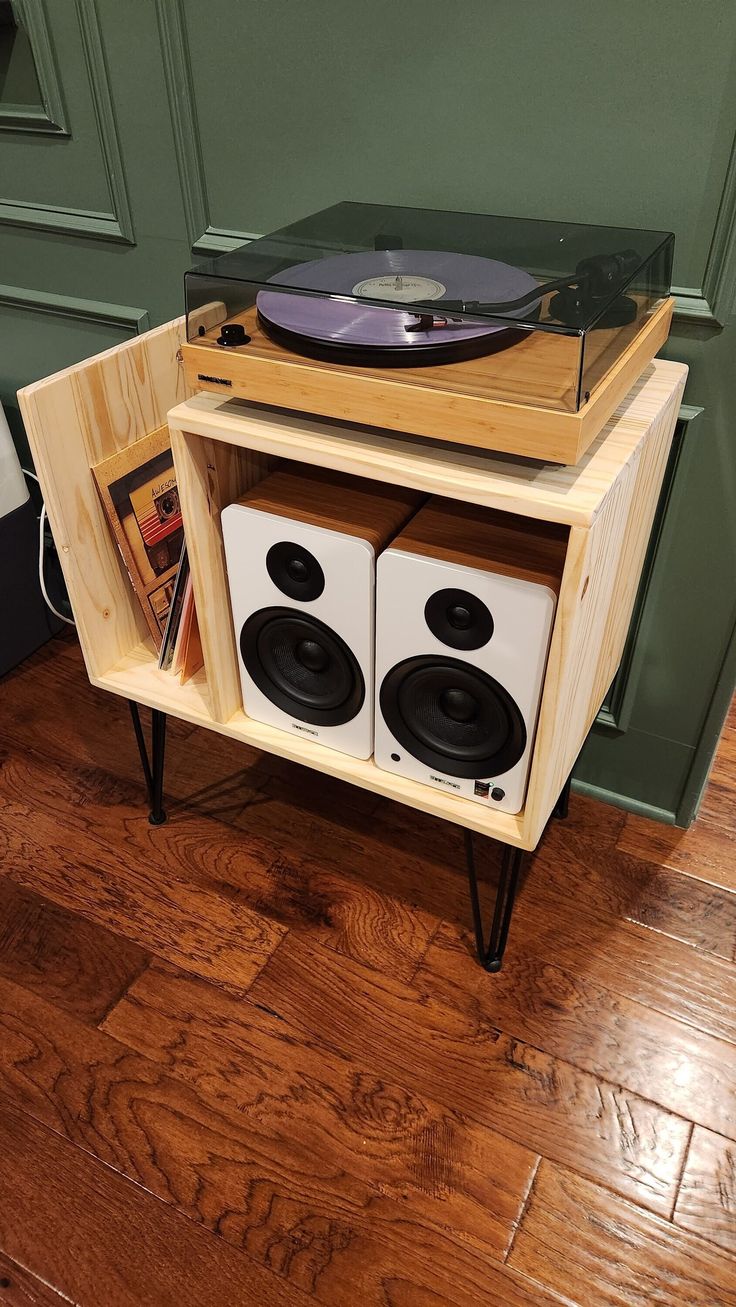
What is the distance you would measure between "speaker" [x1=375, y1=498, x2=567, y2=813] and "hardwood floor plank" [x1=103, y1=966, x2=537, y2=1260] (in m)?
0.38

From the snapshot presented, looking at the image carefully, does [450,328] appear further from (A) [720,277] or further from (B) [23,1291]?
(B) [23,1291]

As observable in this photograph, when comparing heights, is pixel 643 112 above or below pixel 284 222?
above

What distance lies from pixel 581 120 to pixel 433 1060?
1057mm

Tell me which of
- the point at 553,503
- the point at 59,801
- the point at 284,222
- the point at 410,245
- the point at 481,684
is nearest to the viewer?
the point at 553,503

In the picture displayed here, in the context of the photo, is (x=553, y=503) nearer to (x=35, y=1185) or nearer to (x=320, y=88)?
(x=320, y=88)

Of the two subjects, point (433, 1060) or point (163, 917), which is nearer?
point (433, 1060)

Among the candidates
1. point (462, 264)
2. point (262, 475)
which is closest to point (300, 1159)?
point (262, 475)

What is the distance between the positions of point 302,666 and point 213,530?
0.18 metres

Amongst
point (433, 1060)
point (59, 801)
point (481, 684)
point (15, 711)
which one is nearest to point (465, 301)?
point (481, 684)

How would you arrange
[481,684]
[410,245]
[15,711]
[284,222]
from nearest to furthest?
[481,684]
[410,245]
[284,222]
[15,711]

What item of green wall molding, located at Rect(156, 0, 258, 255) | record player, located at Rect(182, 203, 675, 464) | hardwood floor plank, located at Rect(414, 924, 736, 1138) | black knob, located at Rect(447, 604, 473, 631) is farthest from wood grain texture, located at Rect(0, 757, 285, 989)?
green wall molding, located at Rect(156, 0, 258, 255)

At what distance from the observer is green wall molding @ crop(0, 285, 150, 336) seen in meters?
1.39

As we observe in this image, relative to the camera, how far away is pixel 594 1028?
113 centimetres

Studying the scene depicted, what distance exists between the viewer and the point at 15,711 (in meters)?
1.59
